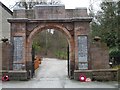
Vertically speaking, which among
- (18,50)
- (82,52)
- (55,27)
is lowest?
(82,52)

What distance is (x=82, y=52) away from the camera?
20.6m

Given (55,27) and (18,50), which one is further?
(55,27)

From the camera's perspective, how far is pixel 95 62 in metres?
20.7

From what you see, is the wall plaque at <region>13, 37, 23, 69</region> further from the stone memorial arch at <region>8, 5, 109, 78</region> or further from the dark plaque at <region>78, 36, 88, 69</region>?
the dark plaque at <region>78, 36, 88, 69</region>

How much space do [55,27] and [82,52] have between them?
2612mm

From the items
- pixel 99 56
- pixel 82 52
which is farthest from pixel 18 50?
pixel 99 56

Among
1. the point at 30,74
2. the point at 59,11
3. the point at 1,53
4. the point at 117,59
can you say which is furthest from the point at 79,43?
the point at 117,59

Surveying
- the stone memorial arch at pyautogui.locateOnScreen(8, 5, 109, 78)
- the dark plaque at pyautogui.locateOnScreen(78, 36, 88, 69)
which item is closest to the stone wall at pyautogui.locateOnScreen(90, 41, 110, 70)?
the stone memorial arch at pyautogui.locateOnScreen(8, 5, 109, 78)

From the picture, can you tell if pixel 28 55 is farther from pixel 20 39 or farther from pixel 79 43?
pixel 79 43

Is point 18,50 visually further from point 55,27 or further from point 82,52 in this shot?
point 82,52

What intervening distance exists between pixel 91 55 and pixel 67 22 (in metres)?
2.85

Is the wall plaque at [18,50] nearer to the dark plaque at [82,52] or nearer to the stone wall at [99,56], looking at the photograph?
the dark plaque at [82,52]

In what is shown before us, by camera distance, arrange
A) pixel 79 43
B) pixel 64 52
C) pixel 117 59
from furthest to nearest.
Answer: pixel 64 52, pixel 117 59, pixel 79 43

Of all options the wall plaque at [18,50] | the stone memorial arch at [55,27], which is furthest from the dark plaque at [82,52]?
the wall plaque at [18,50]
